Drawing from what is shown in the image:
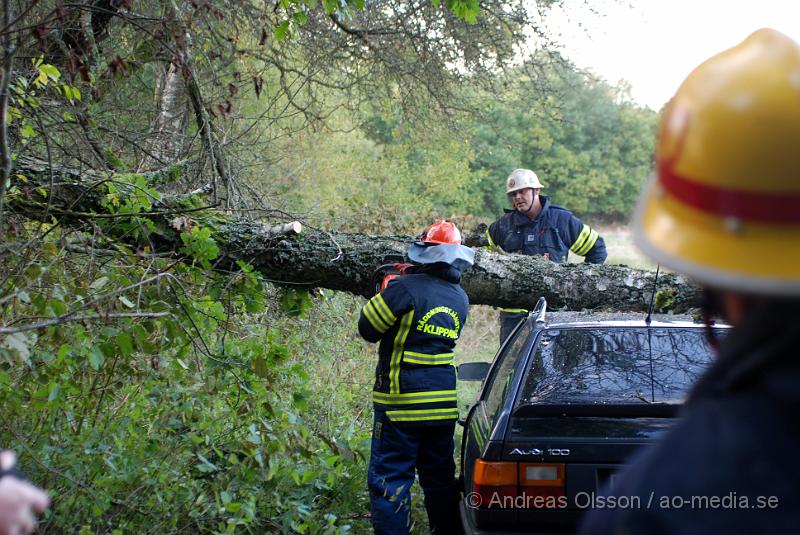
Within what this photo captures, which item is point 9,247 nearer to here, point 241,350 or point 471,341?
point 241,350

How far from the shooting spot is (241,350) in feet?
14.5

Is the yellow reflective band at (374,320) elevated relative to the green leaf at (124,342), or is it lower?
elevated

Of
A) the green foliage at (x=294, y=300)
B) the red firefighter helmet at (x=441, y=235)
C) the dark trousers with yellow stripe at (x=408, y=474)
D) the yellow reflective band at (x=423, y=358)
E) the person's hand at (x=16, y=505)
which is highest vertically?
the red firefighter helmet at (x=441, y=235)

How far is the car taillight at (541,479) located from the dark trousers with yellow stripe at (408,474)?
136 cm

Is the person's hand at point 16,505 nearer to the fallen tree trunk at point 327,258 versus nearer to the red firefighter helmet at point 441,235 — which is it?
the fallen tree trunk at point 327,258

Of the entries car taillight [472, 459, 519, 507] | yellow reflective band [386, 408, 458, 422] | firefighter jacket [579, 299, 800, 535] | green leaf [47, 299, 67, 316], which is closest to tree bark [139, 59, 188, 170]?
yellow reflective band [386, 408, 458, 422]

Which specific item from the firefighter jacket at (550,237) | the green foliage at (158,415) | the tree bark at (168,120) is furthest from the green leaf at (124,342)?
the firefighter jacket at (550,237)

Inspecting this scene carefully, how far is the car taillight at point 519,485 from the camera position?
3.37 metres

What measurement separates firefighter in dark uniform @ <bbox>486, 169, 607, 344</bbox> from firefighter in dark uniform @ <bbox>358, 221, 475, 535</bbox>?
190 centimetres

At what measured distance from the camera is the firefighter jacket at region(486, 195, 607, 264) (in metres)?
6.77

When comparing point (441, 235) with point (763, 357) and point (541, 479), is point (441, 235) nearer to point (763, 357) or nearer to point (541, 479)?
point (541, 479)

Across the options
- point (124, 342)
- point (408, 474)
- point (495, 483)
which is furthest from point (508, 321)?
point (124, 342)

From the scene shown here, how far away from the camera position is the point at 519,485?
3424mm

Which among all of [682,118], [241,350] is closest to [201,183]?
[241,350]
